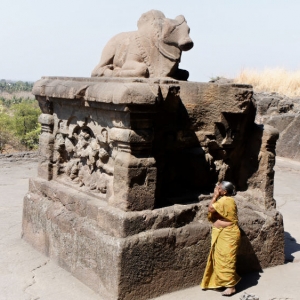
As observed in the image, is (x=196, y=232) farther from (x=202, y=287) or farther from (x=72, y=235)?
(x=72, y=235)

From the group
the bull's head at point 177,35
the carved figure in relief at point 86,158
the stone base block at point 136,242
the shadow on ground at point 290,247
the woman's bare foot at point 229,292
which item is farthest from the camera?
the shadow on ground at point 290,247

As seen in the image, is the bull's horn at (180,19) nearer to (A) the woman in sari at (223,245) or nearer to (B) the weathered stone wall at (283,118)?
(A) the woman in sari at (223,245)

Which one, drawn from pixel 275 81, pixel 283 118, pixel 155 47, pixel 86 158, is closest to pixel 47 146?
pixel 86 158

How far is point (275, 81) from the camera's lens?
1245cm

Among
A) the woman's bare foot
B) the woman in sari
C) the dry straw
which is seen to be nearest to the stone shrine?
the woman in sari

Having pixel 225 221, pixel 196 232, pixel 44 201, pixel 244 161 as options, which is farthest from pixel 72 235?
pixel 244 161

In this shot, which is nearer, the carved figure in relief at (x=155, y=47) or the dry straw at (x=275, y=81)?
the carved figure in relief at (x=155, y=47)

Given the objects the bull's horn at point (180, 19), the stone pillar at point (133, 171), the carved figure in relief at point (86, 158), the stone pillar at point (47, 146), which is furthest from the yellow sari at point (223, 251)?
the stone pillar at point (47, 146)

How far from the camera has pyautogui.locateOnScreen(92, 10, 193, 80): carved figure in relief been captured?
403cm

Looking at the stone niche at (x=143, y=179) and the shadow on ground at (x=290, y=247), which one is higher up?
the stone niche at (x=143, y=179)

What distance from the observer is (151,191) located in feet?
11.6

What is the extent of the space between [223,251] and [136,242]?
70cm

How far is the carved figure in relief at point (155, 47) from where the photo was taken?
4031 millimetres

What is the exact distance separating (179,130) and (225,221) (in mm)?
856
